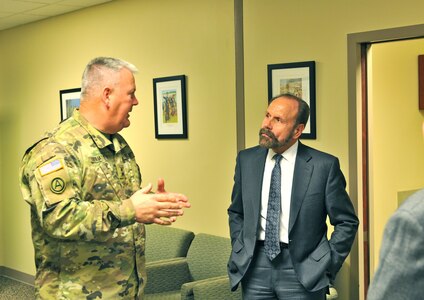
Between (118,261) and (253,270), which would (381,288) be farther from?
(253,270)

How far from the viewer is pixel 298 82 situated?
13.5 ft

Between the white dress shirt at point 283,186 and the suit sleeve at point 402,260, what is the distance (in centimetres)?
213

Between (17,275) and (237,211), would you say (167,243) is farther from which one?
(17,275)

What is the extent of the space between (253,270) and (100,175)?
1157 mm

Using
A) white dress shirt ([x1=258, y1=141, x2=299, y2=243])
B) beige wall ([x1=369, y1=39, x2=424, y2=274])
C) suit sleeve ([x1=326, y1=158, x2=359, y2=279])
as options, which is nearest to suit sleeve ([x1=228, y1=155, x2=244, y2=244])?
white dress shirt ([x1=258, y1=141, x2=299, y2=243])

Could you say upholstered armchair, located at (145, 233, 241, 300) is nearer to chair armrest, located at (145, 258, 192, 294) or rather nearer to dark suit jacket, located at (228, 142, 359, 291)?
chair armrest, located at (145, 258, 192, 294)

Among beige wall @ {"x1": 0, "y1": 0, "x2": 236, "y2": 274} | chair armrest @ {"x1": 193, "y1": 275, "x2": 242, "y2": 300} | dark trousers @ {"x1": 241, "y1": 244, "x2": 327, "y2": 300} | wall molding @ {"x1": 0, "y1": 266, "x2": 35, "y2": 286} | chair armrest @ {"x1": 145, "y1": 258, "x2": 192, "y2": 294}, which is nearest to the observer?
dark trousers @ {"x1": 241, "y1": 244, "x2": 327, "y2": 300}

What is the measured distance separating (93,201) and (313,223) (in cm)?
133

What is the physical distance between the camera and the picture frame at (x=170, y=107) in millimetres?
4992

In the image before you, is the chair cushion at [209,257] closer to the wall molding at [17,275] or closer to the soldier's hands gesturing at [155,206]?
the soldier's hands gesturing at [155,206]

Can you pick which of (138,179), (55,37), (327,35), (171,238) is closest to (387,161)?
(327,35)

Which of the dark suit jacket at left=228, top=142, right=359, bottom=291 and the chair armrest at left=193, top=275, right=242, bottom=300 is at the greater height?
the dark suit jacket at left=228, top=142, right=359, bottom=291

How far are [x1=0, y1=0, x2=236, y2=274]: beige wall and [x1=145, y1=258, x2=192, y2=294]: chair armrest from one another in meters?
0.44

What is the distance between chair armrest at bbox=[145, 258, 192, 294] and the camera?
441cm
